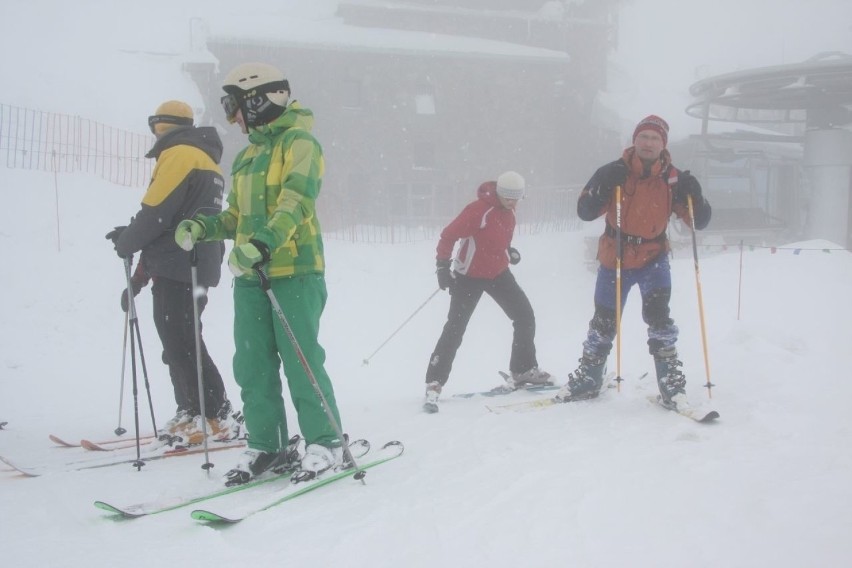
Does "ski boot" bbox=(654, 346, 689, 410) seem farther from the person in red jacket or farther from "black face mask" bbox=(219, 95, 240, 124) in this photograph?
"black face mask" bbox=(219, 95, 240, 124)

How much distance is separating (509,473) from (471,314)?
2.11 metres

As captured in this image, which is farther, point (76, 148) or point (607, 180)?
point (76, 148)

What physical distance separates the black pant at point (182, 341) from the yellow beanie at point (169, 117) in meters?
0.94

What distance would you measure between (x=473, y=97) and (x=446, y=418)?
74.6ft

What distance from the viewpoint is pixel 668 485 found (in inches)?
110

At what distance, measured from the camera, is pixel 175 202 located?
383 centimetres

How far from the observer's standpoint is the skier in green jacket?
10.3ft

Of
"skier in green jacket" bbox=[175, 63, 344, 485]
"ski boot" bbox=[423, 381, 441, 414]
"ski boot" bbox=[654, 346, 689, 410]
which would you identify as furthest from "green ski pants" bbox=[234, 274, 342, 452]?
"ski boot" bbox=[654, 346, 689, 410]

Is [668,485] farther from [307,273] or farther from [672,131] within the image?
[672,131]

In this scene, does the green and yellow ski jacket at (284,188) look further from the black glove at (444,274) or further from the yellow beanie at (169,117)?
the black glove at (444,274)

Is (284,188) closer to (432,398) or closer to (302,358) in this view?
(302,358)

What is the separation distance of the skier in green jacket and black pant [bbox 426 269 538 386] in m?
2.00

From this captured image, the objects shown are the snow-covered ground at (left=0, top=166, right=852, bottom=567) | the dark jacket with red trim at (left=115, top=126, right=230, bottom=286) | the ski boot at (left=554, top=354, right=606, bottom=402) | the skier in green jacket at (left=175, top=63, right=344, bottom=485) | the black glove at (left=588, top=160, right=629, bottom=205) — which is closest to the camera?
the snow-covered ground at (left=0, top=166, right=852, bottom=567)

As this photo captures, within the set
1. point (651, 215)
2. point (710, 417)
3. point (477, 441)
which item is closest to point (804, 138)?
point (651, 215)
